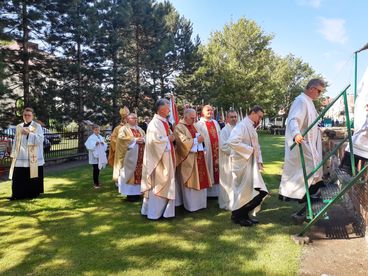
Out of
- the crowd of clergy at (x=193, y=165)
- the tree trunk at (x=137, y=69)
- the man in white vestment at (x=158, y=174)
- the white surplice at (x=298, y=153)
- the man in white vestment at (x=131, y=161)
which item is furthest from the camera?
the tree trunk at (x=137, y=69)

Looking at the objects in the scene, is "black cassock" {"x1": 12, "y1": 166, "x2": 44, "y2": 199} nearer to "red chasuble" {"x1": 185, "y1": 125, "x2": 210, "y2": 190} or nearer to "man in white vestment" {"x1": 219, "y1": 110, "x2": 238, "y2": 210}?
"red chasuble" {"x1": 185, "y1": 125, "x2": 210, "y2": 190}

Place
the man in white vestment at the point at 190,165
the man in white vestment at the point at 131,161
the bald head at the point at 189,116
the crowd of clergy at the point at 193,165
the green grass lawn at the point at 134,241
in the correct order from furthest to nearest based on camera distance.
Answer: the man in white vestment at the point at 131,161, the bald head at the point at 189,116, the man in white vestment at the point at 190,165, the crowd of clergy at the point at 193,165, the green grass lawn at the point at 134,241

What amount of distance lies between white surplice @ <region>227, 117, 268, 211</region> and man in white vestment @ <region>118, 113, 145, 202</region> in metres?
2.70

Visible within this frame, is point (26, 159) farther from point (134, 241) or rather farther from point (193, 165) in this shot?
point (134, 241)

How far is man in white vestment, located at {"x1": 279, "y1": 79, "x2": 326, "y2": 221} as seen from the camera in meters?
5.41

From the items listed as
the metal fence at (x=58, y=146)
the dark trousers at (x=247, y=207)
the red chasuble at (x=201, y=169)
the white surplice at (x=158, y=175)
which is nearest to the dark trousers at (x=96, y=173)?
the white surplice at (x=158, y=175)

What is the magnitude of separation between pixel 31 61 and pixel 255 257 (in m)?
15.1

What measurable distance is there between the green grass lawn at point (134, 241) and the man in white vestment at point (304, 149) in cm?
67

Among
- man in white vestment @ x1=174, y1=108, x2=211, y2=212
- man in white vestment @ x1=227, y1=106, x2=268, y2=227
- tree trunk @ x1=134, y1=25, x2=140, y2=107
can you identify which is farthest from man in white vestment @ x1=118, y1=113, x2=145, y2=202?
tree trunk @ x1=134, y1=25, x2=140, y2=107

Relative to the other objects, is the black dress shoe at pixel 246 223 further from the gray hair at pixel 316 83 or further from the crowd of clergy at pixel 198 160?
the gray hair at pixel 316 83

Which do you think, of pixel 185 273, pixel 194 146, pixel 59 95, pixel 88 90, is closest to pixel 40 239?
pixel 185 273

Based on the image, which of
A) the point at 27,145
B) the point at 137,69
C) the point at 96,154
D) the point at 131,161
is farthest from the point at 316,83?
the point at 137,69

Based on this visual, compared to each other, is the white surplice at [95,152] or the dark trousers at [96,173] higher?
the white surplice at [95,152]

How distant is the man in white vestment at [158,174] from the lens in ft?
20.3
